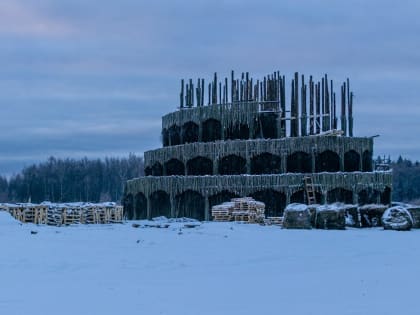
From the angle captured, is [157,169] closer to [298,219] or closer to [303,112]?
[303,112]

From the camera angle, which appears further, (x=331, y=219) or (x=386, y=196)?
(x=386, y=196)

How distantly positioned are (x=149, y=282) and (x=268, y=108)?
4010 centimetres

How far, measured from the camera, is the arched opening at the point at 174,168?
54.3 meters

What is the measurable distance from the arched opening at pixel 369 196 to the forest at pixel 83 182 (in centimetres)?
4948

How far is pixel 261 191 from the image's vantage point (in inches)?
1905

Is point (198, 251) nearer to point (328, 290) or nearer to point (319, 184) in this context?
point (328, 290)

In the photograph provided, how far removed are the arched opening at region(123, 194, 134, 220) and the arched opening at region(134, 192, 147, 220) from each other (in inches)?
40.9

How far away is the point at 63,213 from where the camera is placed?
37844mm

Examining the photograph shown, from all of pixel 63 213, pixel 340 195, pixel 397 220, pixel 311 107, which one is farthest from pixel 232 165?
pixel 397 220

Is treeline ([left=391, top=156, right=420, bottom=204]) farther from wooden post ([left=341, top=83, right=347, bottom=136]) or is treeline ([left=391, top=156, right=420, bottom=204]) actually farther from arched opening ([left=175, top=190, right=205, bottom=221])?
arched opening ([left=175, top=190, right=205, bottom=221])

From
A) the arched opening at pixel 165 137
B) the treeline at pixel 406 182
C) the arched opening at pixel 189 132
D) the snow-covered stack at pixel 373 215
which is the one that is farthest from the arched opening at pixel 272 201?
the treeline at pixel 406 182

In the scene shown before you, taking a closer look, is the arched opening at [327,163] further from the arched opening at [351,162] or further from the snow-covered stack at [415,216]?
the snow-covered stack at [415,216]

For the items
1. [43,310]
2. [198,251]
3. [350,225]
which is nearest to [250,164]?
[350,225]

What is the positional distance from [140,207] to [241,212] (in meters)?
15.7
